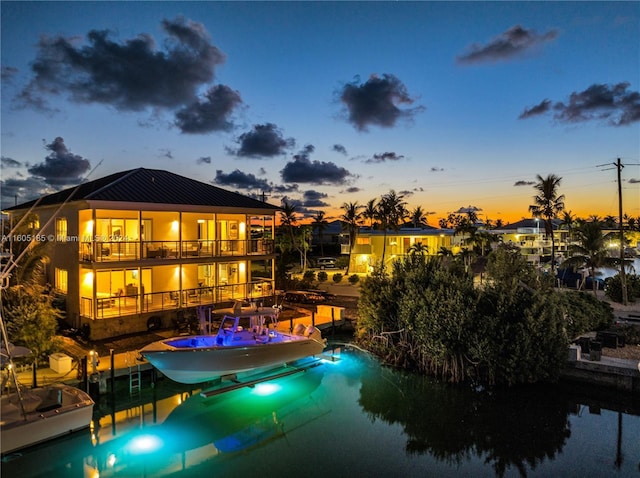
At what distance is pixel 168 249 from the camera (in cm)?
2234

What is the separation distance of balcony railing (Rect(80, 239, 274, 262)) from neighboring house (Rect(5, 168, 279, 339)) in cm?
5

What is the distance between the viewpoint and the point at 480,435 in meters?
13.2

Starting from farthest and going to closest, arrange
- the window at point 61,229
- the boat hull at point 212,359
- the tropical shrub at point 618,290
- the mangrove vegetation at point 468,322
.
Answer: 1. the tropical shrub at point 618,290
2. the window at point 61,229
3. the mangrove vegetation at point 468,322
4. the boat hull at point 212,359

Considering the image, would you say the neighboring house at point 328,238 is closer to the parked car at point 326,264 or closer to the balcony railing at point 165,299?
the parked car at point 326,264

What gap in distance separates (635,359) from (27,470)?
66.2 ft

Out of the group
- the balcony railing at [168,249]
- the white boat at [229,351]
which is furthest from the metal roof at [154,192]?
the white boat at [229,351]

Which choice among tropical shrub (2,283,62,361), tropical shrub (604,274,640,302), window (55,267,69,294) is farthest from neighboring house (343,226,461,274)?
tropical shrub (2,283,62,361)

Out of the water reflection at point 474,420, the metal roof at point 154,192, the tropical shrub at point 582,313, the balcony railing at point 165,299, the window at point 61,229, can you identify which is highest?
the metal roof at point 154,192

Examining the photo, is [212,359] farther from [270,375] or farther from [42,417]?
[42,417]

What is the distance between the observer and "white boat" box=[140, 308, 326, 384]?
15.0m

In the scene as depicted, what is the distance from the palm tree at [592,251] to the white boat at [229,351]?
71.3 ft

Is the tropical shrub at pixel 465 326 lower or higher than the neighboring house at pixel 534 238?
lower

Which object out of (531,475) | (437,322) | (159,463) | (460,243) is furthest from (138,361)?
(460,243)

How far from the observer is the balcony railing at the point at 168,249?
789 inches
